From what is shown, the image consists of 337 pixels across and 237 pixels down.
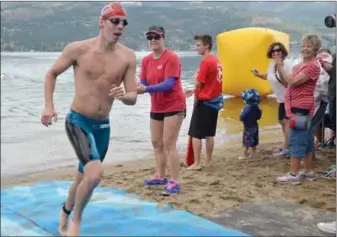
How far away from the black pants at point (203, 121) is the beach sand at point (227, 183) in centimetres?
48

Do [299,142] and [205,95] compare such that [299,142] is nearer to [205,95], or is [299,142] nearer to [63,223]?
[205,95]

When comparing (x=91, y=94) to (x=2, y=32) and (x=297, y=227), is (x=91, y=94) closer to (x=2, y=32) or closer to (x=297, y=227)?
(x=2, y=32)

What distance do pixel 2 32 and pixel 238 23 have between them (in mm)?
36774

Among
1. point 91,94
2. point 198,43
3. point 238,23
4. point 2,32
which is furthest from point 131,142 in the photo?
point 238,23

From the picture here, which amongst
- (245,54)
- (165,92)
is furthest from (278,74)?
(245,54)

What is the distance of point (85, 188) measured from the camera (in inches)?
138

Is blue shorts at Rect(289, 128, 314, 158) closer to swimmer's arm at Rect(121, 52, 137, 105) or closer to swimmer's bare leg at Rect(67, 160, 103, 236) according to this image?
swimmer's arm at Rect(121, 52, 137, 105)

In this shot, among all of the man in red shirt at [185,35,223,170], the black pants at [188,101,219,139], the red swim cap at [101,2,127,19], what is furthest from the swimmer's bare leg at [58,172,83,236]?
the black pants at [188,101,219,139]

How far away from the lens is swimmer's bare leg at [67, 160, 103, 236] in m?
3.46

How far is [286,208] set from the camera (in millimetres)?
4656

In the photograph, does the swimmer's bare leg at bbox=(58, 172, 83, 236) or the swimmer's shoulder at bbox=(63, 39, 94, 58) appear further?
the swimmer's bare leg at bbox=(58, 172, 83, 236)

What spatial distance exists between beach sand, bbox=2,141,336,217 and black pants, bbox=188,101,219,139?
0.48m

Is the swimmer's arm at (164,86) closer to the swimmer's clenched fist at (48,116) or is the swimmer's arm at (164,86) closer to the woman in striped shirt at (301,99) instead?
the woman in striped shirt at (301,99)

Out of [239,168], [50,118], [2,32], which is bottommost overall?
[239,168]
